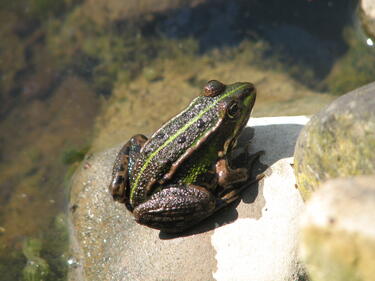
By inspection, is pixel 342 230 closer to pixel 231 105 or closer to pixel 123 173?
pixel 231 105

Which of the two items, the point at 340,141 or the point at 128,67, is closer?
the point at 340,141

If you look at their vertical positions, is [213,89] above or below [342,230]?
below

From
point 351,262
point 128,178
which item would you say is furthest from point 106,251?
point 351,262

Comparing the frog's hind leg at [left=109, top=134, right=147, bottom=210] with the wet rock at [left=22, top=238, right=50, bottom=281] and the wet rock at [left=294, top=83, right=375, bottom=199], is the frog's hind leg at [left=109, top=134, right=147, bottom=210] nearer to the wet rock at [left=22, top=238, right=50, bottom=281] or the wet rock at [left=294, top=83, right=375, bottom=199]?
the wet rock at [left=22, top=238, right=50, bottom=281]

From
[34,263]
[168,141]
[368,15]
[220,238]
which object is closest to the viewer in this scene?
[220,238]

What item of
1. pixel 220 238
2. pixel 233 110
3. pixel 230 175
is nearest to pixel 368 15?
pixel 233 110

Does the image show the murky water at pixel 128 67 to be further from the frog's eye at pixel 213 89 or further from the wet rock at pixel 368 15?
the frog's eye at pixel 213 89

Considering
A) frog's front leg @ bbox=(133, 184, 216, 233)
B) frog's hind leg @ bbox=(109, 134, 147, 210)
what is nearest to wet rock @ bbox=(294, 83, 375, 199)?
frog's front leg @ bbox=(133, 184, 216, 233)

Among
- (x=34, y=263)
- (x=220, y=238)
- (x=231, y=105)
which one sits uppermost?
(x=231, y=105)

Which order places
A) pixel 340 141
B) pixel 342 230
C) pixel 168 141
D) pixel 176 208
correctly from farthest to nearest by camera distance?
pixel 168 141 < pixel 176 208 < pixel 340 141 < pixel 342 230
